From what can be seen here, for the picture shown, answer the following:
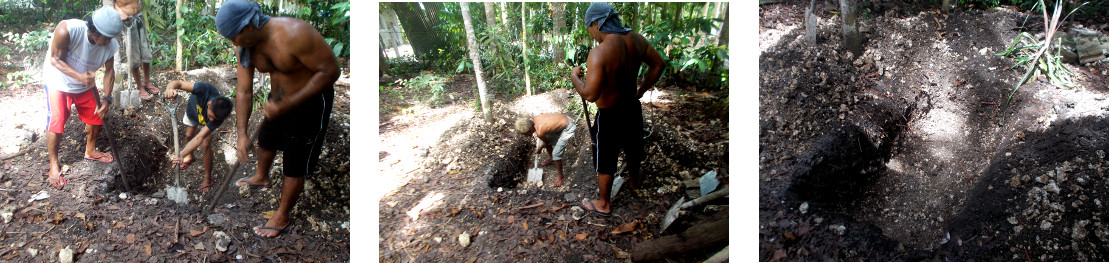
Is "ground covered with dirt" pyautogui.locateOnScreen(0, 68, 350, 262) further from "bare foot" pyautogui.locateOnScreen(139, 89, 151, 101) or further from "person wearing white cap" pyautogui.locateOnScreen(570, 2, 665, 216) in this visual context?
"person wearing white cap" pyautogui.locateOnScreen(570, 2, 665, 216)

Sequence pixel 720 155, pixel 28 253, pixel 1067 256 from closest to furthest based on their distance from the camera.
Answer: pixel 28 253, pixel 1067 256, pixel 720 155

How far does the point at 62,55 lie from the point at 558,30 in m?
1.99

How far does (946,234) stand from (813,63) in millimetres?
940

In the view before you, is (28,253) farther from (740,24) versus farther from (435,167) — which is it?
(740,24)

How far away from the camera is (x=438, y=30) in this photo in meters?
2.46

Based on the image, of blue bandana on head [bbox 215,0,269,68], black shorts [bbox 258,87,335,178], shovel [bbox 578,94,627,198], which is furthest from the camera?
shovel [bbox 578,94,627,198]

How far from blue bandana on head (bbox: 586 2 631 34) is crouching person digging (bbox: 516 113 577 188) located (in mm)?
434

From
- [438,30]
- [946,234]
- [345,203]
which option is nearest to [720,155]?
[946,234]

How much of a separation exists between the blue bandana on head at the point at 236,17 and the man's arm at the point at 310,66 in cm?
15

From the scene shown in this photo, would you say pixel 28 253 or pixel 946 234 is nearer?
pixel 28 253

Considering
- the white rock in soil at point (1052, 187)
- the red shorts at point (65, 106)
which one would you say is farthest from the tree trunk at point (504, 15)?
the white rock in soil at point (1052, 187)

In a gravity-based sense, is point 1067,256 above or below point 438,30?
below

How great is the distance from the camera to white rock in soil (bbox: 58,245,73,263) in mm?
2189

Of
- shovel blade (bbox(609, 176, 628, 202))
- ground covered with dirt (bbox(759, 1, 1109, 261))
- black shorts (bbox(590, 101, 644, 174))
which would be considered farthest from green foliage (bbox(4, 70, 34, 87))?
ground covered with dirt (bbox(759, 1, 1109, 261))
